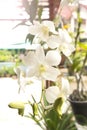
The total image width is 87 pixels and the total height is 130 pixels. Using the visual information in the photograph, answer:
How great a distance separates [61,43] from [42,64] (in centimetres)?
8

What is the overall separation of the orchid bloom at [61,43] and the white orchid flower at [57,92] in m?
0.09

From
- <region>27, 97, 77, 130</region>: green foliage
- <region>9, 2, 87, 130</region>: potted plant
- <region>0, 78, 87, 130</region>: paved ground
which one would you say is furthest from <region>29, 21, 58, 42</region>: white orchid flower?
<region>27, 97, 77, 130</region>: green foliage

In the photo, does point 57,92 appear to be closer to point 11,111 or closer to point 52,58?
point 52,58

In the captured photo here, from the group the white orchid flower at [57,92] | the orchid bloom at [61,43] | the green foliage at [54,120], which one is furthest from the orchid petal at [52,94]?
the green foliage at [54,120]

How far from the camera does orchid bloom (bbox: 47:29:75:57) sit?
0.69 metres

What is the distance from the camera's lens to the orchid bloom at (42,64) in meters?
0.67

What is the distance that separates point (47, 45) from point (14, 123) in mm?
2048

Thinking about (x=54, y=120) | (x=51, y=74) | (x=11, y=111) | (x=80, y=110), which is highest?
(x=51, y=74)

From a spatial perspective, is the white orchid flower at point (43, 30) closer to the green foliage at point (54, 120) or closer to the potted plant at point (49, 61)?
the potted plant at point (49, 61)

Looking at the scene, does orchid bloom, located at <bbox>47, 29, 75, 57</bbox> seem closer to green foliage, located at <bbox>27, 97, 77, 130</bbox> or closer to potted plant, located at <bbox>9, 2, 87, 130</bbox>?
potted plant, located at <bbox>9, 2, 87, 130</bbox>

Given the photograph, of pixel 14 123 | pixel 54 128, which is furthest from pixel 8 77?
pixel 54 128

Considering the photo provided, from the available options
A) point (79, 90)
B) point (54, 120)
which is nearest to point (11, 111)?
point (54, 120)

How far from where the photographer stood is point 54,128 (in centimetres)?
92

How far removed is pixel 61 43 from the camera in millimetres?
711
